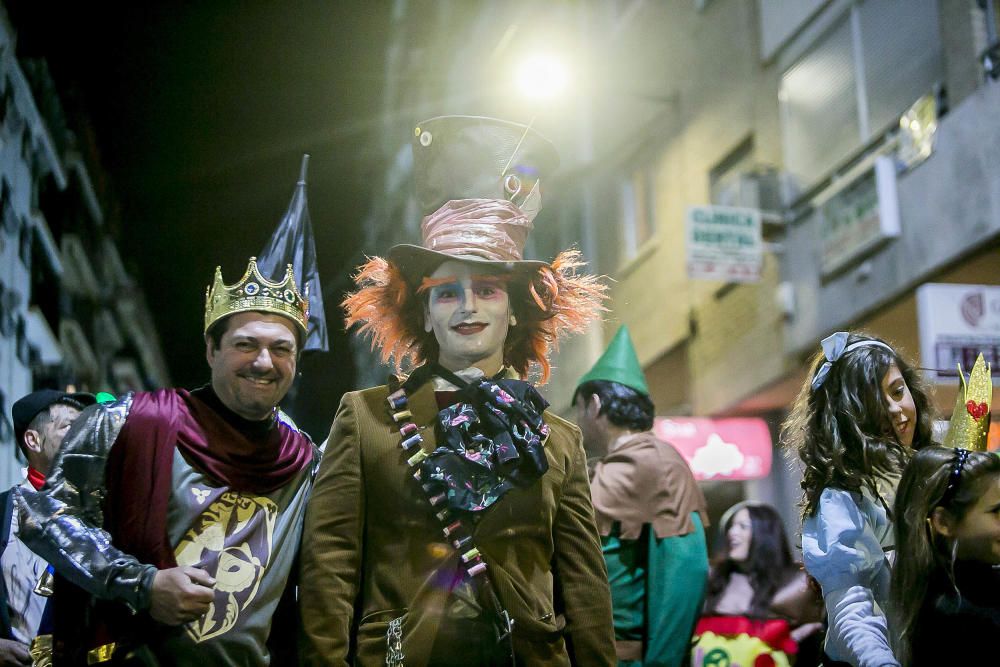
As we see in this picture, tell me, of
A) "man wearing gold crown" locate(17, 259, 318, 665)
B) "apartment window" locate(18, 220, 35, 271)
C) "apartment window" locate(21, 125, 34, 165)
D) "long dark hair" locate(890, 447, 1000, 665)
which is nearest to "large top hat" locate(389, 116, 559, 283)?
"man wearing gold crown" locate(17, 259, 318, 665)

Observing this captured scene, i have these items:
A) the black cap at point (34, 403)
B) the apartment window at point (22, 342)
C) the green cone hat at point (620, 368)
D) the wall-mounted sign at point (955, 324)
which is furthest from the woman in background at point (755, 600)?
the apartment window at point (22, 342)

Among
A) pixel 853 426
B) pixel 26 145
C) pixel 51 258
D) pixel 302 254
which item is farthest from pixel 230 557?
pixel 51 258

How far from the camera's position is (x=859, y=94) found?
11.5 meters

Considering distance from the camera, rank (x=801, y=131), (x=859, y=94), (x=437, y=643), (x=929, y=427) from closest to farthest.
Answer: (x=437, y=643)
(x=929, y=427)
(x=859, y=94)
(x=801, y=131)

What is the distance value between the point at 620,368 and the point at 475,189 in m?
1.86

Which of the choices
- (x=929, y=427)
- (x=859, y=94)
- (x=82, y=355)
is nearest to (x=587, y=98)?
(x=859, y=94)

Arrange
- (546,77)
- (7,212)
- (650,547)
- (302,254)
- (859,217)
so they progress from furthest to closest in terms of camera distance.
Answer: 1. (546,77)
2. (7,212)
3. (859,217)
4. (650,547)
5. (302,254)

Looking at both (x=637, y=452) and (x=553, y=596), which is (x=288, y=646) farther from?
(x=637, y=452)

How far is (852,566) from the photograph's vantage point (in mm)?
3256

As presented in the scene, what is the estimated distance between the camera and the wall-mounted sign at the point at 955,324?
7270 millimetres

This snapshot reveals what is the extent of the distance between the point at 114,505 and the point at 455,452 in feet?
3.29

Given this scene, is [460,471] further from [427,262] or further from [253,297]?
[253,297]

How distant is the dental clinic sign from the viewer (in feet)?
40.1

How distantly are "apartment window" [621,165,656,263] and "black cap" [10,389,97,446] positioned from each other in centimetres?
1178
